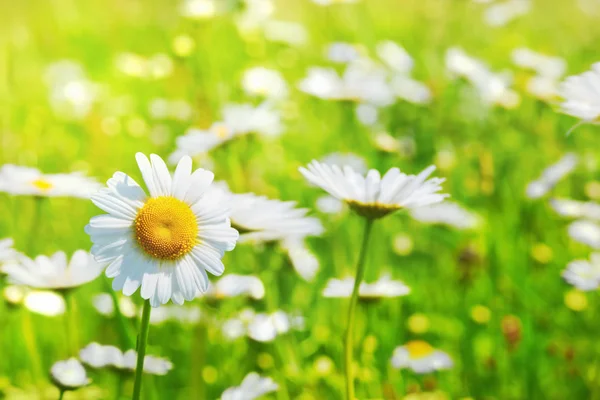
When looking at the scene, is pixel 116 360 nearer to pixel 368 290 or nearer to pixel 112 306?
pixel 112 306

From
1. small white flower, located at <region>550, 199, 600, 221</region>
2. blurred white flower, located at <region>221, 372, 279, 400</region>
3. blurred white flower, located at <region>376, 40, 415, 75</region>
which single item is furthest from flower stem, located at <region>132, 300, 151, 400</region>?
blurred white flower, located at <region>376, 40, 415, 75</region>

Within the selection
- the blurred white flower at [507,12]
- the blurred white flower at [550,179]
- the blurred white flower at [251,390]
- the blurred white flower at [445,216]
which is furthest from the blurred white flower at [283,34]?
the blurred white flower at [251,390]

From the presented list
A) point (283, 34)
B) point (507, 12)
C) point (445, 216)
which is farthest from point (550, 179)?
point (507, 12)

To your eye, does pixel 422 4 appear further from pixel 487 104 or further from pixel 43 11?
pixel 43 11

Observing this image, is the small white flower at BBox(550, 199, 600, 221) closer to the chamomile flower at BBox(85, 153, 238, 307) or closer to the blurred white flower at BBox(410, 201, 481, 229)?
the blurred white flower at BBox(410, 201, 481, 229)

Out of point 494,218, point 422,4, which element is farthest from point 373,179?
point 422,4

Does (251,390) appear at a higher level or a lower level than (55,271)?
lower
